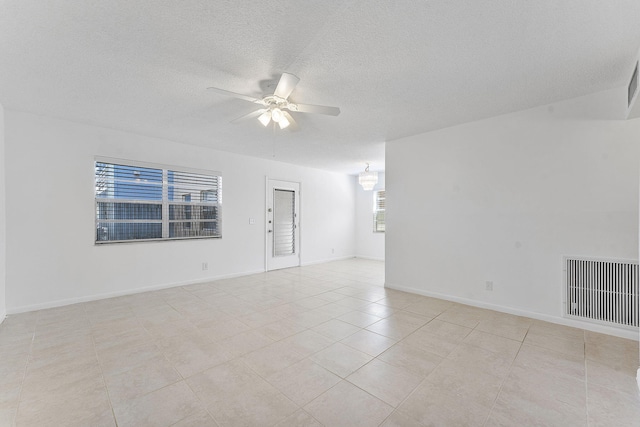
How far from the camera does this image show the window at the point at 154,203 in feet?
13.7

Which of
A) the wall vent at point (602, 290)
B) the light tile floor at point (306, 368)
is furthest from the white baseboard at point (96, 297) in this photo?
the wall vent at point (602, 290)

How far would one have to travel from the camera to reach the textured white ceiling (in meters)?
1.79

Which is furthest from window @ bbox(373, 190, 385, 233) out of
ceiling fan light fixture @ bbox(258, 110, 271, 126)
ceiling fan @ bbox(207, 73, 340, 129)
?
ceiling fan light fixture @ bbox(258, 110, 271, 126)

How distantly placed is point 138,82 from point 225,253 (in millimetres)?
3399

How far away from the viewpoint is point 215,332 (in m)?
2.91

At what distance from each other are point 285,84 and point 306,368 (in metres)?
2.34

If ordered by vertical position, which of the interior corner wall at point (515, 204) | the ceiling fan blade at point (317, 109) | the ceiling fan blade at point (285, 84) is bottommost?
the interior corner wall at point (515, 204)

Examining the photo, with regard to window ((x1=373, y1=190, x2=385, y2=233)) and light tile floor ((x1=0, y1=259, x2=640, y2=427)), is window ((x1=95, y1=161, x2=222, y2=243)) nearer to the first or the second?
light tile floor ((x1=0, y1=259, x2=640, y2=427))

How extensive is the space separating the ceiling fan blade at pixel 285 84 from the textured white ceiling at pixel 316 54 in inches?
6.5

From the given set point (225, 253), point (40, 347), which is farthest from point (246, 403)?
point (225, 253)

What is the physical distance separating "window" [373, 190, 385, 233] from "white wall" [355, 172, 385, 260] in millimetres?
95

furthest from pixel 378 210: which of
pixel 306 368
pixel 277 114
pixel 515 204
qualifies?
pixel 306 368

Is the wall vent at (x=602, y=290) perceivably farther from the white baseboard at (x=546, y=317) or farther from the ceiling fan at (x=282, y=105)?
the ceiling fan at (x=282, y=105)

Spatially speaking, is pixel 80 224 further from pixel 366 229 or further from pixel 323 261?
pixel 366 229
